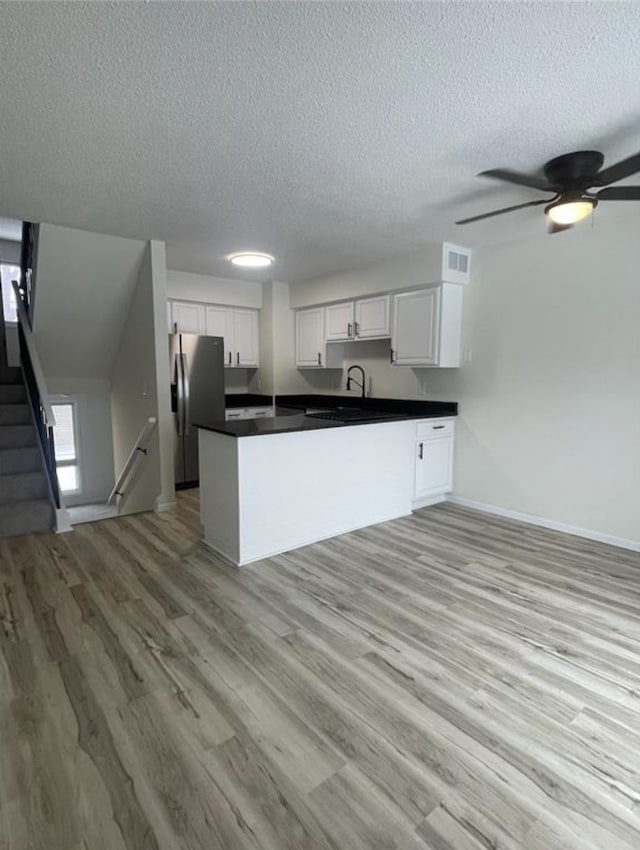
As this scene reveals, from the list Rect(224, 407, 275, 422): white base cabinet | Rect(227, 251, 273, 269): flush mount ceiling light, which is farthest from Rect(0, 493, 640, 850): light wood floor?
Rect(227, 251, 273, 269): flush mount ceiling light

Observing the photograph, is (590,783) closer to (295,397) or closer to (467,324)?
(467,324)

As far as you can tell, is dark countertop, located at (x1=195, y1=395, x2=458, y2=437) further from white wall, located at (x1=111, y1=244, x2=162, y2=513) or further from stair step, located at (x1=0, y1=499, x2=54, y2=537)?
stair step, located at (x1=0, y1=499, x2=54, y2=537)

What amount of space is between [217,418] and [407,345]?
236 centimetres

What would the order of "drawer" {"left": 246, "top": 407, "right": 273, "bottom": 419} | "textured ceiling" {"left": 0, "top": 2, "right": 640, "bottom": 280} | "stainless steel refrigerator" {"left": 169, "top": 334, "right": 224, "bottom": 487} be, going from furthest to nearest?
"drawer" {"left": 246, "top": 407, "right": 273, "bottom": 419} → "stainless steel refrigerator" {"left": 169, "top": 334, "right": 224, "bottom": 487} → "textured ceiling" {"left": 0, "top": 2, "right": 640, "bottom": 280}

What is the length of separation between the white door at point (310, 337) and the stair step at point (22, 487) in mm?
3242

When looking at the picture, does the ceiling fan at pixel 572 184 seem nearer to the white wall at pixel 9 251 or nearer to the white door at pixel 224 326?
the white door at pixel 224 326

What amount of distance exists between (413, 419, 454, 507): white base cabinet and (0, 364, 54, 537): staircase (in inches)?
131

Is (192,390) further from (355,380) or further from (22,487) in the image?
(355,380)

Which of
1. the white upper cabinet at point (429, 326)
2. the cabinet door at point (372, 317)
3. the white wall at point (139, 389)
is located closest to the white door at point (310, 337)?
the cabinet door at point (372, 317)

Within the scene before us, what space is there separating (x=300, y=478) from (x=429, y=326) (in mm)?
2048

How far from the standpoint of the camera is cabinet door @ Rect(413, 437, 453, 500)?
14.0 ft

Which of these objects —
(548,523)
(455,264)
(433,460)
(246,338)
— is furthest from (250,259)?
(548,523)

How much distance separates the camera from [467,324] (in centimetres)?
432

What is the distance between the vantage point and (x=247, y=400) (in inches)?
240
